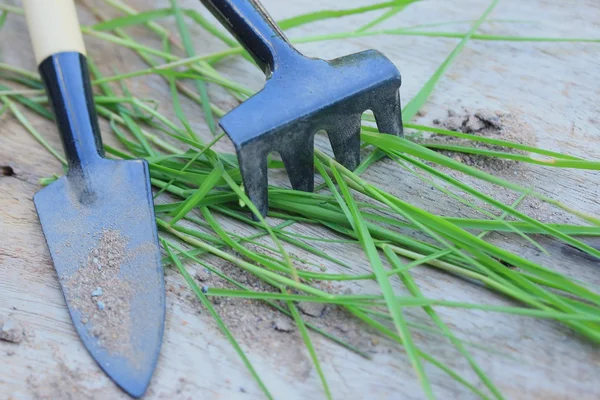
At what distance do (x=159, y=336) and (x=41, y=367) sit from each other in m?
0.18

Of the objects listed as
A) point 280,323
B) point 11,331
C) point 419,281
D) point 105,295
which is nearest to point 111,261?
point 105,295

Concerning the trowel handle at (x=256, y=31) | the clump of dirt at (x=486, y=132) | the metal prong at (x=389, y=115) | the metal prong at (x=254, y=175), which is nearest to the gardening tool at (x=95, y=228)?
the metal prong at (x=254, y=175)

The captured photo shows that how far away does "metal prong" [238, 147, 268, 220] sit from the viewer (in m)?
0.98

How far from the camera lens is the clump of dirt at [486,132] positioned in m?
1.18

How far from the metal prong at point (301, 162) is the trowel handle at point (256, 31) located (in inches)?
6.1

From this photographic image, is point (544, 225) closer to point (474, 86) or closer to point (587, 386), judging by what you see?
point (587, 386)

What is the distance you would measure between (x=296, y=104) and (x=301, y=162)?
104 millimetres

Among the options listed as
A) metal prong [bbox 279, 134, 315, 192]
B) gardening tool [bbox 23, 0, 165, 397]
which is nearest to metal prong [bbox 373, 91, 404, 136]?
metal prong [bbox 279, 134, 315, 192]

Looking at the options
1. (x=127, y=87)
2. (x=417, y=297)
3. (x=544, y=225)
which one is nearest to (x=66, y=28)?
(x=127, y=87)

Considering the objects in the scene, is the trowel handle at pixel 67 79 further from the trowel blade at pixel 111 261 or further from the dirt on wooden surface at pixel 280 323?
the dirt on wooden surface at pixel 280 323

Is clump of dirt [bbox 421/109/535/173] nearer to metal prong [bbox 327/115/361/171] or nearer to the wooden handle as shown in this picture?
metal prong [bbox 327/115/361/171]

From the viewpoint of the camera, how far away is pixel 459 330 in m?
0.93

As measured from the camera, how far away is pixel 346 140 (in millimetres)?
1111

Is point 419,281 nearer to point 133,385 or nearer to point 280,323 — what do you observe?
point 280,323
